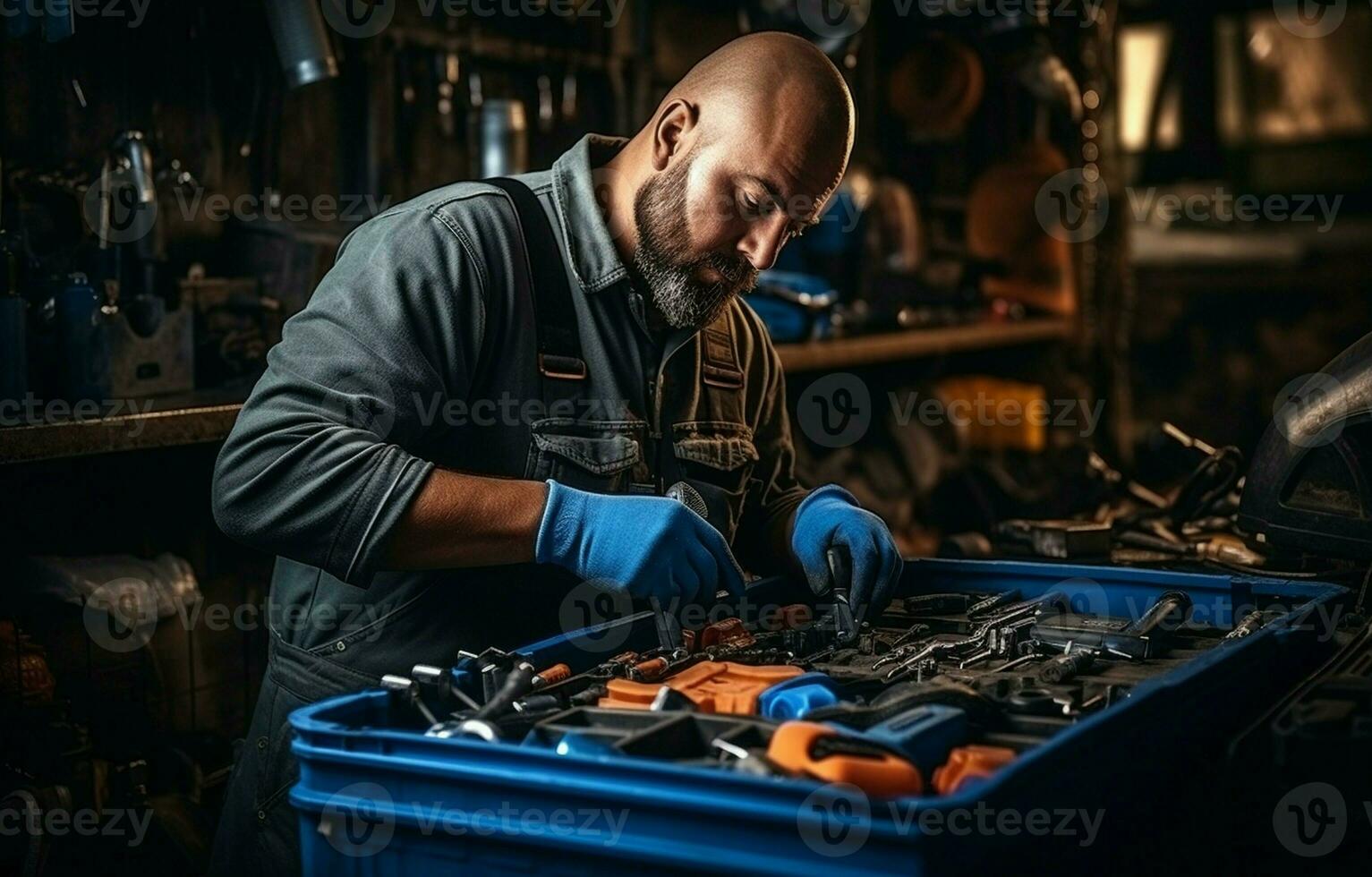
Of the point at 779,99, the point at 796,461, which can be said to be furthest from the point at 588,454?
the point at 796,461

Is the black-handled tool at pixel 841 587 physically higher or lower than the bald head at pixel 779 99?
lower

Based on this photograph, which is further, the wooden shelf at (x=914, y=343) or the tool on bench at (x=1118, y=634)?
the wooden shelf at (x=914, y=343)

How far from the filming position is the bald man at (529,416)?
5.47ft

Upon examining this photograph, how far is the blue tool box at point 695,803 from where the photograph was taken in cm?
102

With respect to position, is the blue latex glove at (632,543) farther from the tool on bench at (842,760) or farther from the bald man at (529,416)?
the tool on bench at (842,760)

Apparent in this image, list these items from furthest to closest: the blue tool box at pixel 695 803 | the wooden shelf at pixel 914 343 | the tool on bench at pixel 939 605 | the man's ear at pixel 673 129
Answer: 1. the wooden shelf at pixel 914 343
2. the man's ear at pixel 673 129
3. the tool on bench at pixel 939 605
4. the blue tool box at pixel 695 803

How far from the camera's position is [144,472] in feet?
9.62

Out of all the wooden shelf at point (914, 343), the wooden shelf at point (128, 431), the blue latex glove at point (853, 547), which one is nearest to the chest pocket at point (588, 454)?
the blue latex glove at point (853, 547)

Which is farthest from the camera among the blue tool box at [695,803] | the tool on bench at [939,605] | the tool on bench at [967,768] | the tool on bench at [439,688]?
the tool on bench at [939,605]

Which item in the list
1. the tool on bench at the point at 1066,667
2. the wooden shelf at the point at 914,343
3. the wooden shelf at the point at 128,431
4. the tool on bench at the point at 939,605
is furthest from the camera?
the wooden shelf at the point at 914,343

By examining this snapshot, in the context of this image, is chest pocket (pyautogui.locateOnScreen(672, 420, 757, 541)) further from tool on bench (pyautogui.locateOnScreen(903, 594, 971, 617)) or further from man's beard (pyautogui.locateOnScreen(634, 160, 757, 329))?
tool on bench (pyautogui.locateOnScreen(903, 594, 971, 617))

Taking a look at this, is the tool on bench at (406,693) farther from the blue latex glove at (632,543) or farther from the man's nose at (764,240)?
the man's nose at (764,240)

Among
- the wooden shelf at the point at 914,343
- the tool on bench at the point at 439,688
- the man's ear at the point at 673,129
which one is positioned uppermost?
the man's ear at the point at 673,129

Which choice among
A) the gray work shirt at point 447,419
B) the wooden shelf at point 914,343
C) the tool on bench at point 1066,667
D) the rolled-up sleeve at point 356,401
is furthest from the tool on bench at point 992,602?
the wooden shelf at point 914,343
